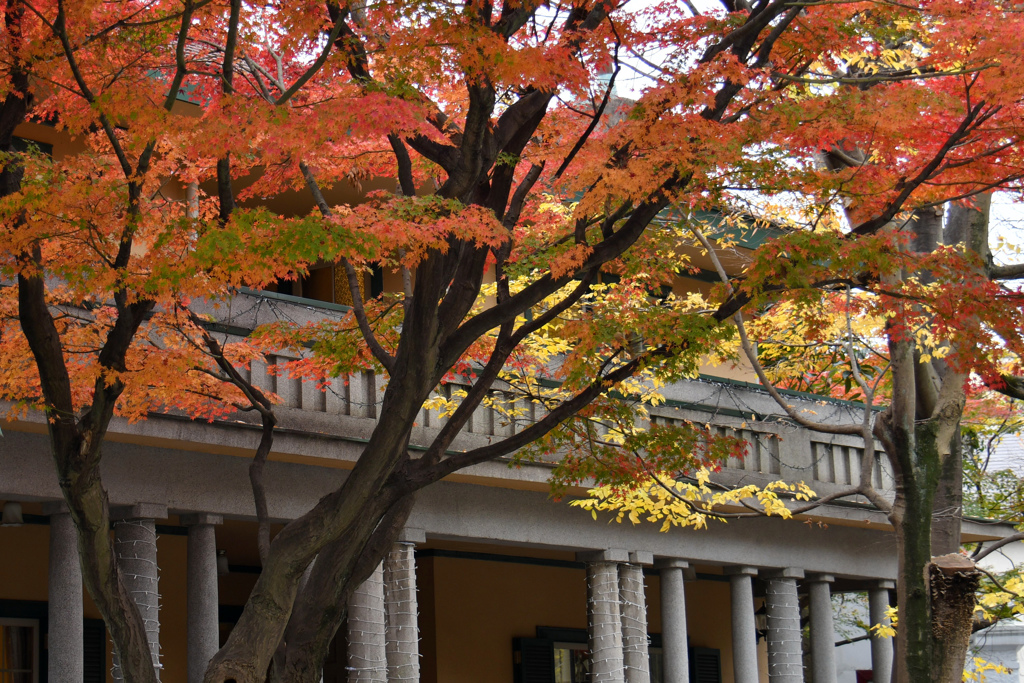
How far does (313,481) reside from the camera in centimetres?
1397

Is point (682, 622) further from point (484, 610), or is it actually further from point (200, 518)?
point (200, 518)

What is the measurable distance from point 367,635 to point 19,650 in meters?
4.85

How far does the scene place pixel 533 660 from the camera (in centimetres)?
1928

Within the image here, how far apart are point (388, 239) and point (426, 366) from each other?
1.13 m

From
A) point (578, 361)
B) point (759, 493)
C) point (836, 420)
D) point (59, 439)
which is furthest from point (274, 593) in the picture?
point (836, 420)

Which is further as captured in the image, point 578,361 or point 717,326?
point 578,361

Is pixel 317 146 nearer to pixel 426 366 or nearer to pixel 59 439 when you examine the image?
pixel 426 366

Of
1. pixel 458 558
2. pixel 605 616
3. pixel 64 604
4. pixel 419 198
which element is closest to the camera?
pixel 419 198

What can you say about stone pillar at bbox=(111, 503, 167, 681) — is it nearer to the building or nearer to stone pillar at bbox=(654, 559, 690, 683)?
the building

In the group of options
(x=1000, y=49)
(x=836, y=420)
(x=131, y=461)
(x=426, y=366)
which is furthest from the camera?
(x=836, y=420)

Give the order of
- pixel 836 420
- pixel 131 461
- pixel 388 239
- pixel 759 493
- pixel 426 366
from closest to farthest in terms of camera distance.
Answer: pixel 388 239 < pixel 426 366 < pixel 131 461 < pixel 759 493 < pixel 836 420

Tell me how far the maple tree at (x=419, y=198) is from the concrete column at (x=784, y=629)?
6.97m

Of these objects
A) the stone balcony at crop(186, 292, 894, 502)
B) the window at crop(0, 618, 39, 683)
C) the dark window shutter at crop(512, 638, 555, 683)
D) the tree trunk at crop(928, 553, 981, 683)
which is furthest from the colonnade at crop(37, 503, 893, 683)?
the tree trunk at crop(928, 553, 981, 683)

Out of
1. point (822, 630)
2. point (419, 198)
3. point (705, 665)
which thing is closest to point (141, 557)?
point (419, 198)
